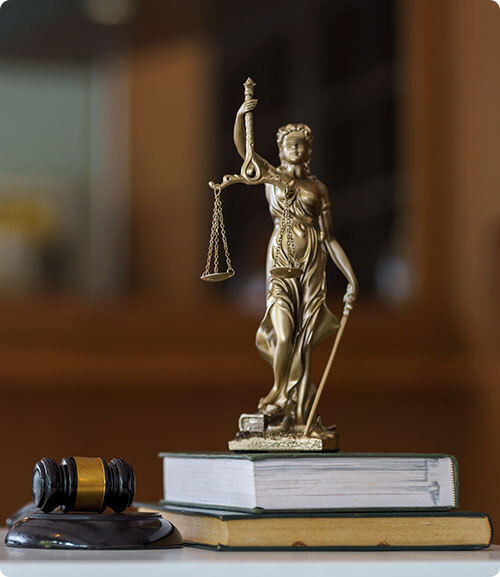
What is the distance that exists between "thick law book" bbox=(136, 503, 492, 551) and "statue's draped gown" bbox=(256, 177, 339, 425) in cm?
13

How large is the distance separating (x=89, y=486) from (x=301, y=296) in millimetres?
269

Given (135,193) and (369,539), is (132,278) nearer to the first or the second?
(135,193)

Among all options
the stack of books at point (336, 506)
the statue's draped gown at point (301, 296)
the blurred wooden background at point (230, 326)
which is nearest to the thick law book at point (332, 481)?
the stack of books at point (336, 506)

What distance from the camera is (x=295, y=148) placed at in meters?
1.09

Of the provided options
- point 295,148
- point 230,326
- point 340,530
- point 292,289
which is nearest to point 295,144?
point 295,148

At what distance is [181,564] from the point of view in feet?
2.73

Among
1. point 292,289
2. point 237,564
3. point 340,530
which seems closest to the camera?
point 237,564

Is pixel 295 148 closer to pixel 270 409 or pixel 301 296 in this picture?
pixel 301 296

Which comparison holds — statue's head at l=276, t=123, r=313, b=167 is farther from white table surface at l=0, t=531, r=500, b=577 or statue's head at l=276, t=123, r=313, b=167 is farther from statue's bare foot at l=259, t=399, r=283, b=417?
white table surface at l=0, t=531, r=500, b=577

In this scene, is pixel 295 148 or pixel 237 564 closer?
pixel 237 564

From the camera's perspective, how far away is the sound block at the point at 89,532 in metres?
0.92

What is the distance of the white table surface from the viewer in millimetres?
814

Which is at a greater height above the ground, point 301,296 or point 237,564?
point 301,296

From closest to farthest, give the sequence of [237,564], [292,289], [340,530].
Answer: [237,564], [340,530], [292,289]
